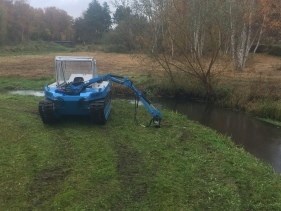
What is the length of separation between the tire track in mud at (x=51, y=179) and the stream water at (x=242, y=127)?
19.4ft

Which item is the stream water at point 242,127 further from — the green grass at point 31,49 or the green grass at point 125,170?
the green grass at point 31,49

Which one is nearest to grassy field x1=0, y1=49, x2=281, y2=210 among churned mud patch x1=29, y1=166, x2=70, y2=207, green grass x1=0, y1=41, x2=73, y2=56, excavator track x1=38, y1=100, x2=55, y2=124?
churned mud patch x1=29, y1=166, x2=70, y2=207

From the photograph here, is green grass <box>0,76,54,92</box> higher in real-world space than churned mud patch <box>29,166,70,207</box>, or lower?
lower

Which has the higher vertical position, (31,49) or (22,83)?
(22,83)

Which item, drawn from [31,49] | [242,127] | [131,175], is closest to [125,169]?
[131,175]

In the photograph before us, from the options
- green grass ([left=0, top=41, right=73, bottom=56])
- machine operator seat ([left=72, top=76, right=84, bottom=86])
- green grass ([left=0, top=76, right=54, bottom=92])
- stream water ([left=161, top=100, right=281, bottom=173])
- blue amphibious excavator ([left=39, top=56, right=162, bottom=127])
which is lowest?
green grass ([left=0, top=41, right=73, bottom=56])

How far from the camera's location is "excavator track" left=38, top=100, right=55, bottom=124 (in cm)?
1367

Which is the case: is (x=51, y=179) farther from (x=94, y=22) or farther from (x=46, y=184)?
(x=94, y=22)

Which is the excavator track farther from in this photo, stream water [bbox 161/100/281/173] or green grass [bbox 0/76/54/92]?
green grass [bbox 0/76/54/92]

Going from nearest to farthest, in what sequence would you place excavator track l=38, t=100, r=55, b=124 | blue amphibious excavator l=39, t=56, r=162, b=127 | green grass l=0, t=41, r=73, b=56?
1. excavator track l=38, t=100, r=55, b=124
2. blue amphibious excavator l=39, t=56, r=162, b=127
3. green grass l=0, t=41, r=73, b=56

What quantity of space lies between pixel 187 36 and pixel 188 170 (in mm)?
14324

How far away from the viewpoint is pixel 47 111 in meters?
13.7

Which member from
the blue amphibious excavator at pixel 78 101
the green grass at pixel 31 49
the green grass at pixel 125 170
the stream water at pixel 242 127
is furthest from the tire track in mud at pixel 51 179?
the green grass at pixel 31 49

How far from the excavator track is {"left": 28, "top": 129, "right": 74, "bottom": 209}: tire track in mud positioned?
217 centimetres
